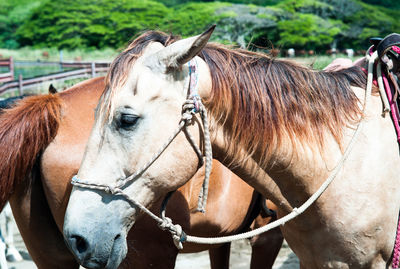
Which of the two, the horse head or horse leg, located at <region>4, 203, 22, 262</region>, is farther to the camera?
horse leg, located at <region>4, 203, 22, 262</region>

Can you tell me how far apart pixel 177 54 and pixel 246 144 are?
1.63ft

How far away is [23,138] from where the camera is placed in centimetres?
230

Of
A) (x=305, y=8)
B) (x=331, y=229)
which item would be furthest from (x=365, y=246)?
(x=305, y=8)

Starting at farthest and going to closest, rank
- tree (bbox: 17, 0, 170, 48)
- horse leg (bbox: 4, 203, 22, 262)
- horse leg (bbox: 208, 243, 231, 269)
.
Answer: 1. tree (bbox: 17, 0, 170, 48)
2. horse leg (bbox: 4, 203, 22, 262)
3. horse leg (bbox: 208, 243, 231, 269)

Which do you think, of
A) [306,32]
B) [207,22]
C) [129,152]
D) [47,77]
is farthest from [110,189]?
[306,32]

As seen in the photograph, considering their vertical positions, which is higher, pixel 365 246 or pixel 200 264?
pixel 365 246

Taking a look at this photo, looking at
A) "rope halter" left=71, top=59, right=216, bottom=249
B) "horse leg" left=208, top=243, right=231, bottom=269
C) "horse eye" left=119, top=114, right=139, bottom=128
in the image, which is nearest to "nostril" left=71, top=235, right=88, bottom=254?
"rope halter" left=71, top=59, right=216, bottom=249

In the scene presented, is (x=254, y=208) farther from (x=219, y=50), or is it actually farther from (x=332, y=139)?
(x=219, y=50)

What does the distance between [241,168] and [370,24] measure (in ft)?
91.8

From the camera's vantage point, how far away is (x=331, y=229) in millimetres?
1926

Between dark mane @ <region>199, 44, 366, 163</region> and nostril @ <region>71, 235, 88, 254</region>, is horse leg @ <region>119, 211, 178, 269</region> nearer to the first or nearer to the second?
nostril @ <region>71, 235, 88, 254</region>

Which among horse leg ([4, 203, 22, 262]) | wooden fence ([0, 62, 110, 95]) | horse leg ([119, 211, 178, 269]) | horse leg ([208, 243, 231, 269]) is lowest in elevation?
wooden fence ([0, 62, 110, 95])

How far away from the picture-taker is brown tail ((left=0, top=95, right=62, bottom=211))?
7.54 feet

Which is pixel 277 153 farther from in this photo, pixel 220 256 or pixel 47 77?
pixel 47 77
